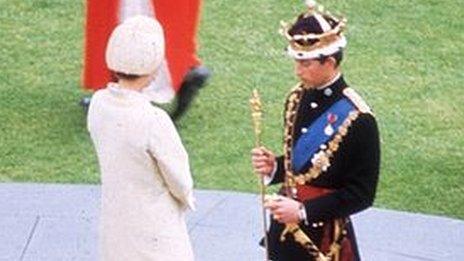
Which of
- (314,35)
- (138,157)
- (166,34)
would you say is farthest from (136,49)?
(166,34)

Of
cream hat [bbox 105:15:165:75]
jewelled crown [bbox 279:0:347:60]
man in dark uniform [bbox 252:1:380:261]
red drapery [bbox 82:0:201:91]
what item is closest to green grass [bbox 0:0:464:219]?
red drapery [bbox 82:0:201:91]

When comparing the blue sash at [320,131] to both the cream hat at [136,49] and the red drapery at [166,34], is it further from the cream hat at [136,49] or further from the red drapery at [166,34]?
the red drapery at [166,34]

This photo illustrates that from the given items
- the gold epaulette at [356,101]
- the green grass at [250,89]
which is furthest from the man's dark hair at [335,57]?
the green grass at [250,89]

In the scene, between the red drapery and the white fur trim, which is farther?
the red drapery

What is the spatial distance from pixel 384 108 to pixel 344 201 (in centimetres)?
422

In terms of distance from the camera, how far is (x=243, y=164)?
8.05 meters

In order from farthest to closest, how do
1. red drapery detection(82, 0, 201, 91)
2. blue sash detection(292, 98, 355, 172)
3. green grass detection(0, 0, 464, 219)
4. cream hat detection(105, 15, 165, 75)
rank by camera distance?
red drapery detection(82, 0, 201, 91) < green grass detection(0, 0, 464, 219) < blue sash detection(292, 98, 355, 172) < cream hat detection(105, 15, 165, 75)

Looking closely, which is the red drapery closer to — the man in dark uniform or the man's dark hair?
the man in dark uniform

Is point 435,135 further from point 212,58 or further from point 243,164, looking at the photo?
point 212,58

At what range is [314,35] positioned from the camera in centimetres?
487

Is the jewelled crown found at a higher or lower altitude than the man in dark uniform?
higher

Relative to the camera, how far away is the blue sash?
492 centimetres

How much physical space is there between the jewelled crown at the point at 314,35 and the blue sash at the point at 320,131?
20cm

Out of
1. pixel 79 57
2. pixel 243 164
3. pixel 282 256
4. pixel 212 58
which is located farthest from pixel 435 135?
pixel 282 256
